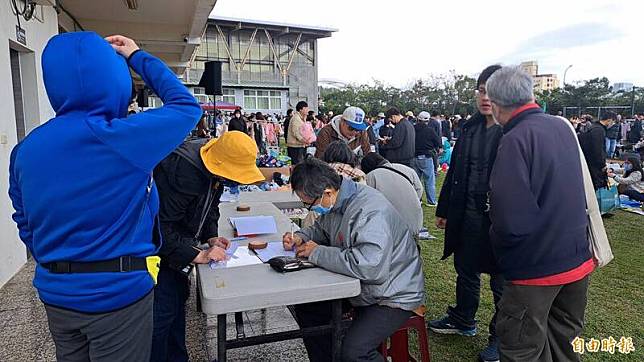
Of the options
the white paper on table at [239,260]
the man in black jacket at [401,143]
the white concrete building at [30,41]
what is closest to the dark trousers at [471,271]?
the white paper on table at [239,260]

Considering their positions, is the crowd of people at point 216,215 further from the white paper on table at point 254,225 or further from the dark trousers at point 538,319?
the white paper on table at point 254,225

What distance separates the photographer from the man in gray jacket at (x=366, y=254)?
5.87 ft

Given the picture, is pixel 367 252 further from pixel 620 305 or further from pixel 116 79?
pixel 620 305

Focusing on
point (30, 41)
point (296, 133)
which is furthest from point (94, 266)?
point (296, 133)

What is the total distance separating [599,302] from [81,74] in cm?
389

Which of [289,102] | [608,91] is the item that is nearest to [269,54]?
[289,102]

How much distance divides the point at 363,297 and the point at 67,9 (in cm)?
722

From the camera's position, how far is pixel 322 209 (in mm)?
2047

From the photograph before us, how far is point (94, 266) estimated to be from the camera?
1.23 meters

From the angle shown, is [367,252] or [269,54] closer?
[367,252]

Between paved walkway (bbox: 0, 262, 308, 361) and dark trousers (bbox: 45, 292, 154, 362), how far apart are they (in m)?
1.42

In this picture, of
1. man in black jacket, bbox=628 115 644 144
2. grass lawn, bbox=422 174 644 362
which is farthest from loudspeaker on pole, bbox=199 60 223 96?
man in black jacket, bbox=628 115 644 144

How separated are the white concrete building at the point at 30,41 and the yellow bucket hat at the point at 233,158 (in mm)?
2824

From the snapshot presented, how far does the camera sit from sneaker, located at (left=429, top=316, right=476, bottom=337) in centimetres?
292
